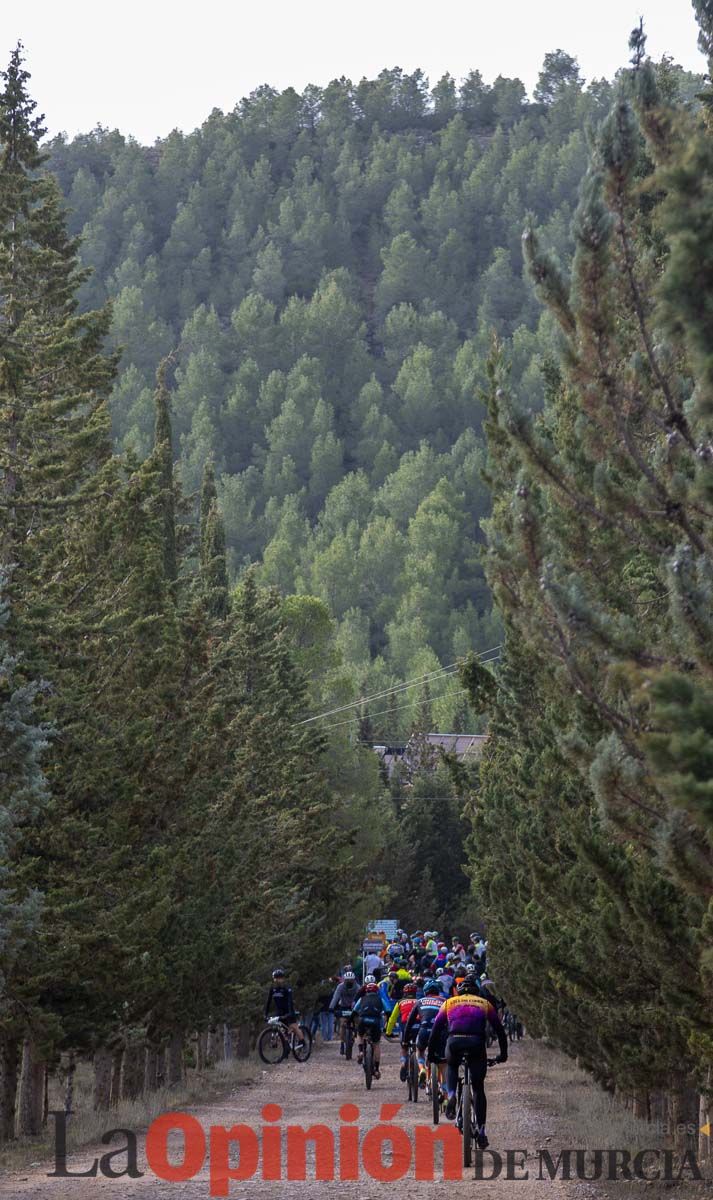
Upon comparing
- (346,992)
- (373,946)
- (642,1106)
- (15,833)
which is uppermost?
(15,833)

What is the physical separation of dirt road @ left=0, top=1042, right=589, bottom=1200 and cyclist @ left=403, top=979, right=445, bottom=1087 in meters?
0.95

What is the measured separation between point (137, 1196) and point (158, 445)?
55.7 ft

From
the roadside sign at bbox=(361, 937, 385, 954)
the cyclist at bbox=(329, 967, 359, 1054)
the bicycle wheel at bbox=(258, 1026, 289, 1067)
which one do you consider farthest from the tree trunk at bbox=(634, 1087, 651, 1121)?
the roadside sign at bbox=(361, 937, 385, 954)

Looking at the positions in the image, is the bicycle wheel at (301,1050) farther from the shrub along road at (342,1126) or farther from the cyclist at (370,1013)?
the cyclist at (370,1013)

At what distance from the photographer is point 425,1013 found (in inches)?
929

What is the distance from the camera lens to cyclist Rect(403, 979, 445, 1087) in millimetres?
23391

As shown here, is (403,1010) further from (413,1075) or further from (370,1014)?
(370,1014)

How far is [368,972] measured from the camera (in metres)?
40.4

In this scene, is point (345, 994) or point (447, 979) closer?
point (447, 979)

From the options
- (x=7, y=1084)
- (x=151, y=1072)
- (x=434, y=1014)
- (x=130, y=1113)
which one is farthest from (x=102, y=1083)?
(x=434, y=1014)

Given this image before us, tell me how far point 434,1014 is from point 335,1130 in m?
2.65

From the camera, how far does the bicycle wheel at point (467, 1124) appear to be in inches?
661

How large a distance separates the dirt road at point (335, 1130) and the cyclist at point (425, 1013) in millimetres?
952

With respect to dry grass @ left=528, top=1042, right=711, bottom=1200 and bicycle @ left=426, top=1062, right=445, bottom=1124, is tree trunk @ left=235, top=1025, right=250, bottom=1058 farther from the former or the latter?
bicycle @ left=426, top=1062, right=445, bottom=1124
